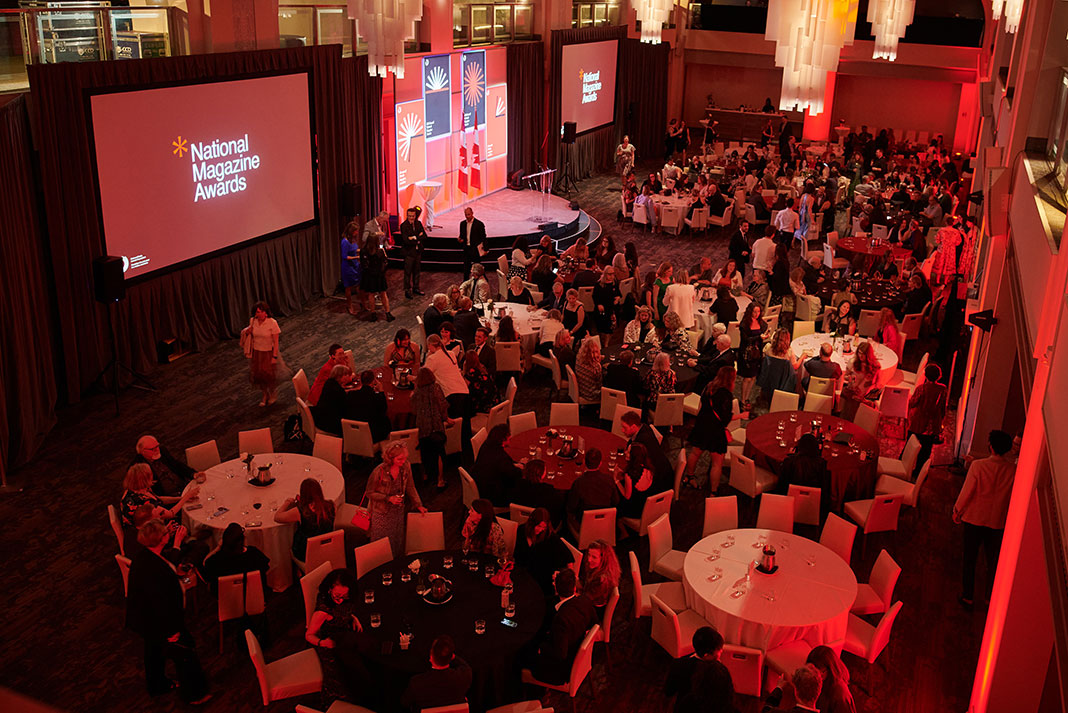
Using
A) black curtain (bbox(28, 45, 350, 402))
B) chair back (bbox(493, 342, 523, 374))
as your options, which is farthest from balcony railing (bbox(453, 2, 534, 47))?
chair back (bbox(493, 342, 523, 374))

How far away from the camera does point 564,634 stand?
5859 mm

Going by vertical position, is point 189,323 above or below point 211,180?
below

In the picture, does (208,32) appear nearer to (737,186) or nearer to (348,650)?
(348,650)

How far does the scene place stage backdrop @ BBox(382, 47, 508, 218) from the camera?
16438mm

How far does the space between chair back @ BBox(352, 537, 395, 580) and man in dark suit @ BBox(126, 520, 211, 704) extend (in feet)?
3.93

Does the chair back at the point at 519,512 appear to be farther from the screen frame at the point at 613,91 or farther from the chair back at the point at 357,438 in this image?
the screen frame at the point at 613,91

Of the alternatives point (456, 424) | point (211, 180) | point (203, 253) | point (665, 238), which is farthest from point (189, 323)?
point (665, 238)

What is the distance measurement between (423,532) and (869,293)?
8.22 m

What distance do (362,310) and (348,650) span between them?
28.2 ft

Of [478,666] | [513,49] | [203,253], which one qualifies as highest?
[513,49]

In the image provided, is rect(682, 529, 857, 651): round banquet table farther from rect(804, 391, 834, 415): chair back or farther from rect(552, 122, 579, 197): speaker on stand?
rect(552, 122, 579, 197): speaker on stand

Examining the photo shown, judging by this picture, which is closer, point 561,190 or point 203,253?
point 203,253

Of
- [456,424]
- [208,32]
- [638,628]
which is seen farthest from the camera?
[208,32]

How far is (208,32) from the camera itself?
1187 centimetres
